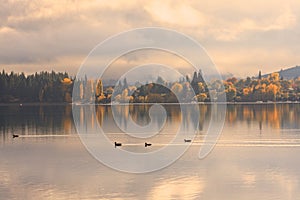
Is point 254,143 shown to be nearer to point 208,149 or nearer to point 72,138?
point 208,149

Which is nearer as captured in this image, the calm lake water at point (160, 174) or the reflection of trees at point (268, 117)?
the calm lake water at point (160, 174)

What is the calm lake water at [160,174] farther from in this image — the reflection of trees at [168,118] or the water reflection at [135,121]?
the reflection of trees at [168,118]

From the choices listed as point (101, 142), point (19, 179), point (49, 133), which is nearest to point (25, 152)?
point (101, 142)

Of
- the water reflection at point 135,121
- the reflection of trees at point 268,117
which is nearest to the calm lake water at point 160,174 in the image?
the water reflection at point 135,121

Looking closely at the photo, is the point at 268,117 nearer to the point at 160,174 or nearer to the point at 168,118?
the point at 168,118

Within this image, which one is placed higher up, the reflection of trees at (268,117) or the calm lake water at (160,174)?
the reflection of trees at (268,117)

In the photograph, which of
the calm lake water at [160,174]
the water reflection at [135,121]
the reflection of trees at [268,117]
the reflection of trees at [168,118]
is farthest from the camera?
the reflection of trees at [168,118]

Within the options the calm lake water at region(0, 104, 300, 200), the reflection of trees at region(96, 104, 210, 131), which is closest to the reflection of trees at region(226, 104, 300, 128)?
the reflection of trees at region(96, 104, 210, 131)

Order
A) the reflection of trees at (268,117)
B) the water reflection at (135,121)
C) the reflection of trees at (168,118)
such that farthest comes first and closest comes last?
the reflection of trees at (168,118) → the reflection of trees at (268,117) → the water reflection at (135,121)

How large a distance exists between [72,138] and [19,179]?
25044mm

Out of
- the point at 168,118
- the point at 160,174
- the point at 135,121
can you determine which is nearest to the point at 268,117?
the point at 168,118

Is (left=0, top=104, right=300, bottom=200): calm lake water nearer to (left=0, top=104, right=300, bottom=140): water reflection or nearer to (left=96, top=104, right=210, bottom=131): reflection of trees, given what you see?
(left=0, top=104, right=300, bottom=140): water reflection

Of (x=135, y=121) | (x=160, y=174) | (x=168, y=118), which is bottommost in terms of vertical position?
(x=160, y=174)

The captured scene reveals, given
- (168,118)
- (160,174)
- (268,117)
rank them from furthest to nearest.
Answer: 1. (268,117)
2. (168,118)
3. (160,174)
